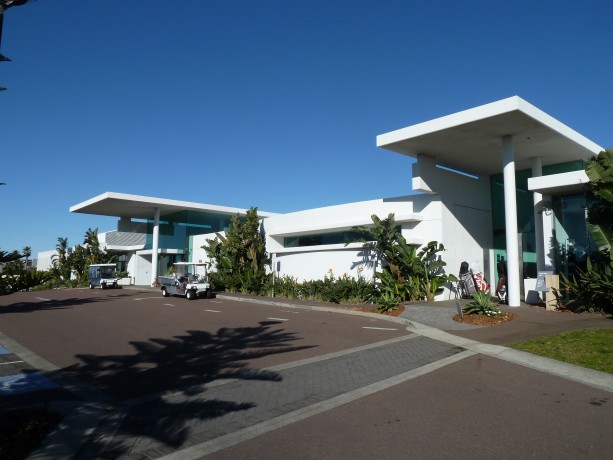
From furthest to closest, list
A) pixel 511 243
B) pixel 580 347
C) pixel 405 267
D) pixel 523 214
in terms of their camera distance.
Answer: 1. pixel 523 214
2. pixel 405 267
3. pixel 511 243
4. pixel 580 347

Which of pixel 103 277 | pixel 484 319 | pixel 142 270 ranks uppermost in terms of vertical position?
pixel 142 270

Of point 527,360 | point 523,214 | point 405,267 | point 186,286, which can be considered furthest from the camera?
point 186,286

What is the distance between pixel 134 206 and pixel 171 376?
34236mm

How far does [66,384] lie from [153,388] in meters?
1.51

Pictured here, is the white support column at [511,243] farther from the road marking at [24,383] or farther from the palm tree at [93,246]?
the palm tree at [93,246]

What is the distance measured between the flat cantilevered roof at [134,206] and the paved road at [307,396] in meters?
25.3

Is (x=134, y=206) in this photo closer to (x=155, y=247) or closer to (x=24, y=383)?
(x=155, y=247)

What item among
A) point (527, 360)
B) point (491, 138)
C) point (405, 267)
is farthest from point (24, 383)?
point (491, 138)

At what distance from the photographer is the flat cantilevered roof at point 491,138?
53.5ft

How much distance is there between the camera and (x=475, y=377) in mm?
7551

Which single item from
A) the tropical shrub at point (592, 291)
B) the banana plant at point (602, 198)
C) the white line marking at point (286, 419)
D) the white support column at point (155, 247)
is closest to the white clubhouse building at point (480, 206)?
the banana plant at point (602, 198)

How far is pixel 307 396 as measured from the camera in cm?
652

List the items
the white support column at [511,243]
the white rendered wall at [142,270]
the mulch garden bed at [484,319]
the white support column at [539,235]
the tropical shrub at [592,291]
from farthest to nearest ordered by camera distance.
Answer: the white rendered wall at [142,270] < the white support column at [539,235] < the white support column at [511,243] < the tropical shrub at [592,291] < the mulch garden bed at [484,319]

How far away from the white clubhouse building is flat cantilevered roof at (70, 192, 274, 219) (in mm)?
12087
